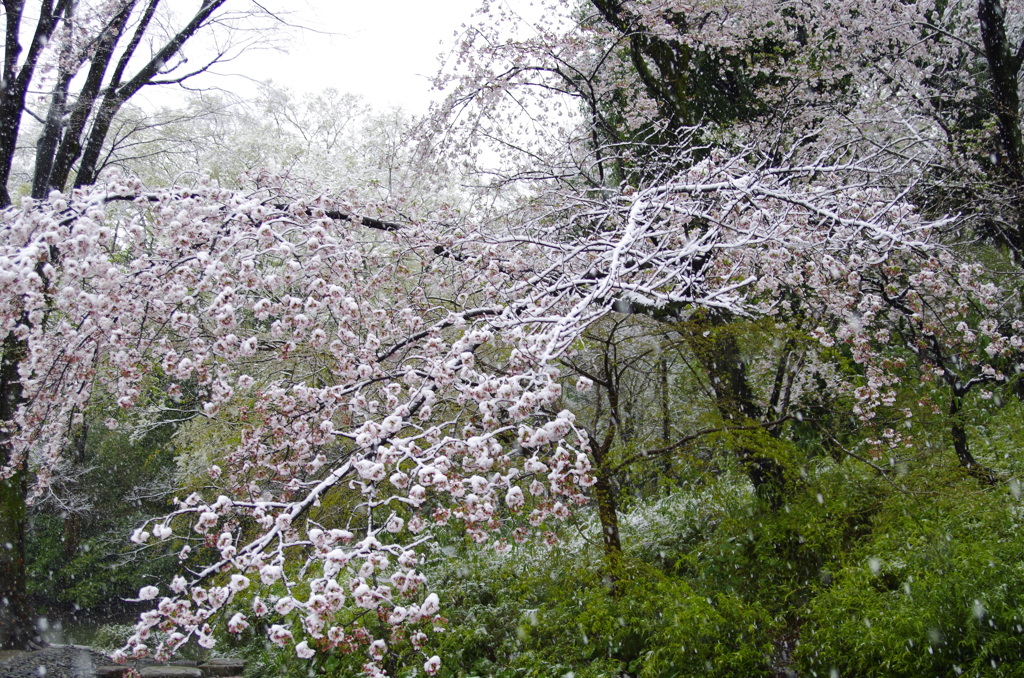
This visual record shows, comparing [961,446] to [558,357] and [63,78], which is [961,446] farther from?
[63,78]

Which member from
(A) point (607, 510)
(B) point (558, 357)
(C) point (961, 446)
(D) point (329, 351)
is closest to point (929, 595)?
(A) point (607, 510)

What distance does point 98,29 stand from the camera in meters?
7.00

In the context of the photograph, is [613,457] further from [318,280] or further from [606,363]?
[318,280]

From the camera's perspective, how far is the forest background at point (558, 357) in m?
3.28

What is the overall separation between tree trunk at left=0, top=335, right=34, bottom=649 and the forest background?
1.4 inches

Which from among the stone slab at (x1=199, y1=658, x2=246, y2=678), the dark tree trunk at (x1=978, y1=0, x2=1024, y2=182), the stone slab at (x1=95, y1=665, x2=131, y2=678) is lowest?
the stone slab at (x1=199, y1=658, x2=246, y2=678)

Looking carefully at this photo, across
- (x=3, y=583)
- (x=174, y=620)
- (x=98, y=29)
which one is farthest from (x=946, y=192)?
(x=3, y=583)

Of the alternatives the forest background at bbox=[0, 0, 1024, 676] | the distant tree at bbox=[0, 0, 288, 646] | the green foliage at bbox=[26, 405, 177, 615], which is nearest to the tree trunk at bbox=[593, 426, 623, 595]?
the forest background at bbox=[0, 0, 1024, 676]

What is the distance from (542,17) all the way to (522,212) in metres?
2.29

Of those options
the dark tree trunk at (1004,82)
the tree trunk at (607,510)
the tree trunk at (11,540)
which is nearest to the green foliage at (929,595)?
the tree trunk at (607,510)

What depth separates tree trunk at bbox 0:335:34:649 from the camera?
6.96 m

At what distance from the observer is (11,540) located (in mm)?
7008

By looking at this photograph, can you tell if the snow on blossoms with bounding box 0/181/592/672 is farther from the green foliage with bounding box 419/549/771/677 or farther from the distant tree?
the distant tree

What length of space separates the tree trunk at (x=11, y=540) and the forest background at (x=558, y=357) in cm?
3
